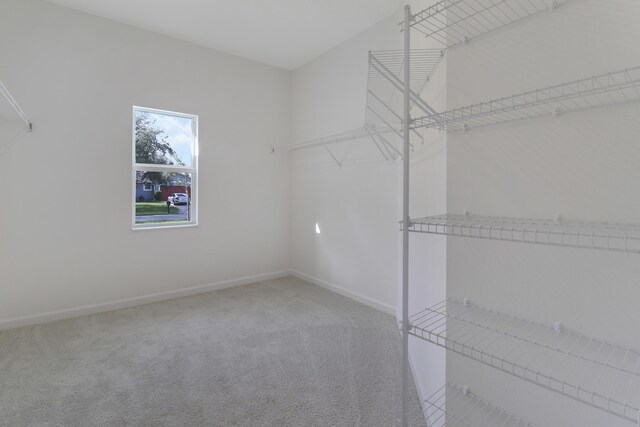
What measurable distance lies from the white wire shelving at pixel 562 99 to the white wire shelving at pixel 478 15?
0.30 meters

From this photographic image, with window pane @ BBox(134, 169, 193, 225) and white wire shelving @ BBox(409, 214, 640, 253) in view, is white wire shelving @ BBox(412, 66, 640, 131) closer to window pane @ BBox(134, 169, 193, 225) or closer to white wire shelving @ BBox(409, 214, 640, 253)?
white wire shelving @ BBox(409, 214, 640, 253)

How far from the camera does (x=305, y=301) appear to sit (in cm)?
344

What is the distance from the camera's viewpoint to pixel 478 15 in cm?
127

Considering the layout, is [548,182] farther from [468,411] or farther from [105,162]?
[105,162]

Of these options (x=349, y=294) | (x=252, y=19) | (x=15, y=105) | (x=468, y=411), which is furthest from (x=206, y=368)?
(x=252, y=19)

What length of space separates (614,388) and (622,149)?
748mm

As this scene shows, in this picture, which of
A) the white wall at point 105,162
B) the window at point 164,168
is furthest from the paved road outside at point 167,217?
the white wall at point 105,162

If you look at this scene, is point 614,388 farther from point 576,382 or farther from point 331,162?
point 331,162

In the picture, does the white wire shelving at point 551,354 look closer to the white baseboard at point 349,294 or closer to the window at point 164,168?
the white baseboard at point 349,294

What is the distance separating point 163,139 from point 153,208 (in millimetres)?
788

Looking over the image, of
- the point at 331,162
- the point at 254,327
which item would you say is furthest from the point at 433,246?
the point at 331,162

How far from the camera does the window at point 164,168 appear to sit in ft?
11.2

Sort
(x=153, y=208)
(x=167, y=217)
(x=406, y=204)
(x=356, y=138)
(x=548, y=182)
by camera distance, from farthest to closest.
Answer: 1. (x=167, y=217)
2. (x=153, y=208)
3. (x=356, y=138)
4. (x=406, y=204)
5. (x=548, y=182)

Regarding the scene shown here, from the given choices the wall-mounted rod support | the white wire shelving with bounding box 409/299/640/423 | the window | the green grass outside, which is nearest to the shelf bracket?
the window
